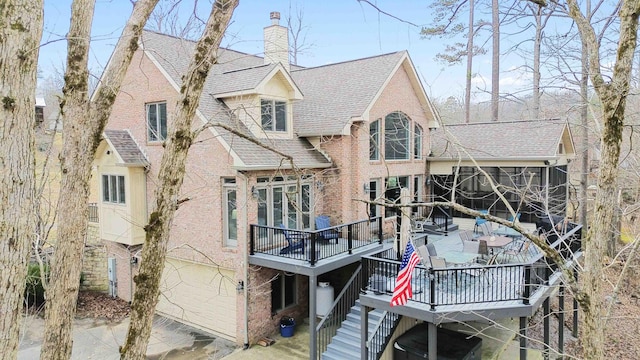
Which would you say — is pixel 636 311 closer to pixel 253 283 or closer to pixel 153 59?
pixel 253 283

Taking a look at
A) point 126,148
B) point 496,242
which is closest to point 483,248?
point 496,242

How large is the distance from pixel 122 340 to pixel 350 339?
21.9 feet

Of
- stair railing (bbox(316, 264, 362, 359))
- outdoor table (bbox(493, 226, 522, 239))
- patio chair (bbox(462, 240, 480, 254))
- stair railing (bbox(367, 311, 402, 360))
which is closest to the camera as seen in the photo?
stair railing (bbox(367, 311, 402, 360))

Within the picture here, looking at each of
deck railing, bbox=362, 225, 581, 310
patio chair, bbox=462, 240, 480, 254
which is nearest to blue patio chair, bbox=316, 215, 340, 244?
deck railing, bbox=362, 225, 581, 310

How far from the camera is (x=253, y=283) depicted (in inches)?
495

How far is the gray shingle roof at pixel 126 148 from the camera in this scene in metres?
14.1

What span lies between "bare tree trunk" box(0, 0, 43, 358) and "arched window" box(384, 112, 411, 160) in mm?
12905

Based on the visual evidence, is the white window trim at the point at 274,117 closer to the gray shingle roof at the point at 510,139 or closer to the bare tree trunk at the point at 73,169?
the gray shingle roof at the point at 510,139

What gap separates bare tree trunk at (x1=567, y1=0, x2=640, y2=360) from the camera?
5594 millimetres

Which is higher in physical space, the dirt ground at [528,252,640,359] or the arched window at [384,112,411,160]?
the arched window at [384,112,411,160]

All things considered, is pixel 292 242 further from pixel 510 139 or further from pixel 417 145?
pixel 510 139

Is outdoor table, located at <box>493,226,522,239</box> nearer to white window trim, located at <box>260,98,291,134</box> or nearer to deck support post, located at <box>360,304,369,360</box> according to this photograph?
deck support post, located at <box>360,304,369,360</box>

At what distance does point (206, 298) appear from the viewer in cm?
1362

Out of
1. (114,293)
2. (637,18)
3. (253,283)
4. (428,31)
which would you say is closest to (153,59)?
(253,283)
